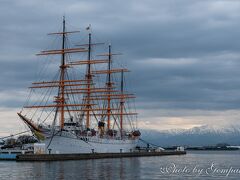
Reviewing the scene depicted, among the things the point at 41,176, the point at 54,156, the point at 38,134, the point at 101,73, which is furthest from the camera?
the point at 101,73

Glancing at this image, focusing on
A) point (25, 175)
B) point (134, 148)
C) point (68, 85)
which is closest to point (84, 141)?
point (68, 85)

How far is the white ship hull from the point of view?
108 meters

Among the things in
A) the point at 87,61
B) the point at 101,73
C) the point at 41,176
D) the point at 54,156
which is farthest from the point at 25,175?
the point at 101,73

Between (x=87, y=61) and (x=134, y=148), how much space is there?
3322 cm

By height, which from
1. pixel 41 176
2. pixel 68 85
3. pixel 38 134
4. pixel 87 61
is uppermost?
pixel 87 61

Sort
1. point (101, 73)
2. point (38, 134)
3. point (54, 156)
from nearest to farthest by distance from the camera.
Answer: point (54, 156) → point (38, 134) → point (101, 73)

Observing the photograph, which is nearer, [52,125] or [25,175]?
[25,175]

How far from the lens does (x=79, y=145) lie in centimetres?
11319

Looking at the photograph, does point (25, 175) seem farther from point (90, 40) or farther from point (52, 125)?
point (90, 40)

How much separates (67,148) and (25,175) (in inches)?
1847

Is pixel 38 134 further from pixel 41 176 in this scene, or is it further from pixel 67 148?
pixel 41 176

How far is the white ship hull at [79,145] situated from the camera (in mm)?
108450

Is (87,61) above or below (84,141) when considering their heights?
above

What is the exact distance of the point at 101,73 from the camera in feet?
449
